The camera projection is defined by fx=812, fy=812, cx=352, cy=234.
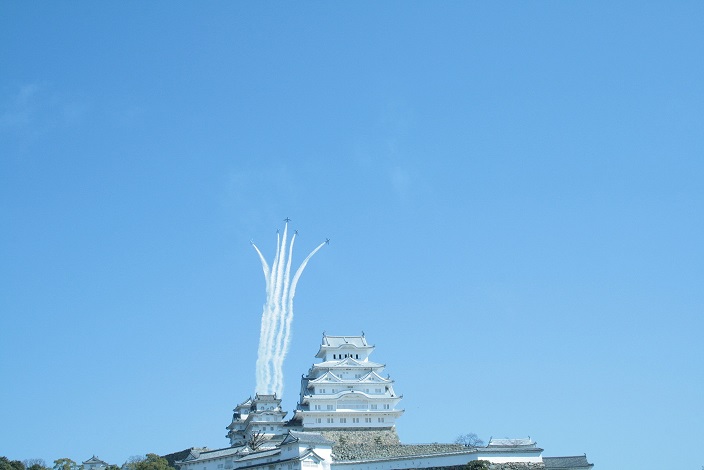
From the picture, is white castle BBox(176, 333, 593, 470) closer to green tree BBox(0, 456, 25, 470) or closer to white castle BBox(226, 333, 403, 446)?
white castle BBox(226, 333, 403, 446)

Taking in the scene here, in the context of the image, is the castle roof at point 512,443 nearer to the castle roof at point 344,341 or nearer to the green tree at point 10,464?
the castle roof at point 344,341

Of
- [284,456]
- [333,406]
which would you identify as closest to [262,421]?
[333,406]

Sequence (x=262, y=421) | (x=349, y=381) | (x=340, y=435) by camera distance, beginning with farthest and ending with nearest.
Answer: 1. (x=349, y=381)
2. (x=262, y=421)
3. (x=340, y=435)

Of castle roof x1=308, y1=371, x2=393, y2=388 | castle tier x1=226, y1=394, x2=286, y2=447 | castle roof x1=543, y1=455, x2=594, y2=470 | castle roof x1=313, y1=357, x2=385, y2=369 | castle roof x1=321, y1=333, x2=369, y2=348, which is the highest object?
castle roof x1=321, y1=333, x2=369, y2=348

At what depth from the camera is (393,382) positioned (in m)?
67.2

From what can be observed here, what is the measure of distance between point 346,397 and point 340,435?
3.57 m

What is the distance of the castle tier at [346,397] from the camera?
63.8 meters

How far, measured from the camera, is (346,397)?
212 feet

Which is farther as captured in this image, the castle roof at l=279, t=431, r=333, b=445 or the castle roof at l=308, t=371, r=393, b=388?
the castle roof at l=308, t=371, r=393, b=388

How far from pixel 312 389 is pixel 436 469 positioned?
1836 cm

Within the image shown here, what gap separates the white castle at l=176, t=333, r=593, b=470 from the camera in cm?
5097

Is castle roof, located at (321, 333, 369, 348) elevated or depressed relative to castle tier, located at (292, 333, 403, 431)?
elevated

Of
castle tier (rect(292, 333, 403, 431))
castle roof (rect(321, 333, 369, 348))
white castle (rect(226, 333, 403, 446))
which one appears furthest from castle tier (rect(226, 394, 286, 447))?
castle roof (rect(321, 333, 369, 348))

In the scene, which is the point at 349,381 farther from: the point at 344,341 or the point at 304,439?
the point at 304,439
